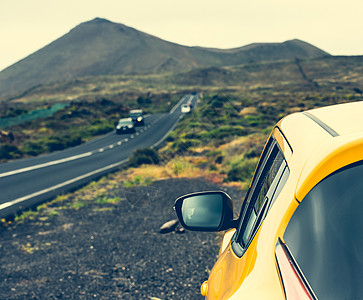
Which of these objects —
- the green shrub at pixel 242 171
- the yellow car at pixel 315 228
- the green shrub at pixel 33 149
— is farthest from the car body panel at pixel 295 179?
the green shrub at pixel 33 149

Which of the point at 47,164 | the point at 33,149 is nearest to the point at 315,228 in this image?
the point at 47,164

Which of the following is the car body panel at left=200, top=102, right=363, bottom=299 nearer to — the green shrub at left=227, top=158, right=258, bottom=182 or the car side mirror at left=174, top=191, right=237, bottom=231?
the car side mirror at left=174, top=191, right=237, bottom=231

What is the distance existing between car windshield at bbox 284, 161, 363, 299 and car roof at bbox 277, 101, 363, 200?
0.03m

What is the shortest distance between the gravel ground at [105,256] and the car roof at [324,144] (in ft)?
15.6

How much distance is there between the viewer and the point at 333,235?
1.14 meters

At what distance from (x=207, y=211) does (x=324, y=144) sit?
1307 millimetres

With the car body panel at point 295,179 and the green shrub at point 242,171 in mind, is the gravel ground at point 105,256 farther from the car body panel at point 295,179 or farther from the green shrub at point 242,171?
the car body panel at point 295,179

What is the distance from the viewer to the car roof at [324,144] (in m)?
1.09

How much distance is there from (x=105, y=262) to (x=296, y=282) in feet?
21.7

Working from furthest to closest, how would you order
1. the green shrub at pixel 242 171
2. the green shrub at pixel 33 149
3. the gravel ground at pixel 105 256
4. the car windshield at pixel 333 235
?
the green shrub at pixel 33 149 < the green shrub at pixel 242 171 < the gravel ground at pixel 105 256 < the car windshield at pixel 333 235

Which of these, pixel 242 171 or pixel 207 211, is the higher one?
pixel 207 211

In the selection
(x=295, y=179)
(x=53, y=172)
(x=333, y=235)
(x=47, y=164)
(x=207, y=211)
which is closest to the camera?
(x=333, y=235)

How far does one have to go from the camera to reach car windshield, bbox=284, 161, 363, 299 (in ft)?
3.55

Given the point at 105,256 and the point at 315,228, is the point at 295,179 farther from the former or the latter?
the point at 105,256
